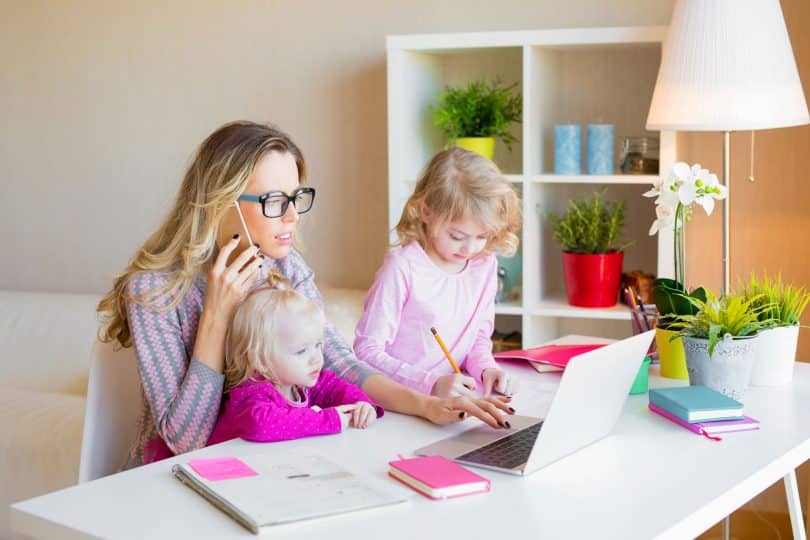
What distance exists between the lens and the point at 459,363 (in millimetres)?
2234

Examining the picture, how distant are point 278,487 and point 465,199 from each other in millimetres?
959

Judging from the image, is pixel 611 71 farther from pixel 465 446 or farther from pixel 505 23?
pixel 465 446

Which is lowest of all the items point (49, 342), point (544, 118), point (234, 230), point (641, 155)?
point (49, 342)

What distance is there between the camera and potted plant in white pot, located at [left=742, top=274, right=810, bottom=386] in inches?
76.4

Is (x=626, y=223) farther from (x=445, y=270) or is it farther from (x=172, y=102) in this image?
(x=172, y=102)

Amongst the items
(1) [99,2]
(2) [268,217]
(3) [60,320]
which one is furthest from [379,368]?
(1) [99,2]

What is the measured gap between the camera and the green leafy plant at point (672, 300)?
1.98 m

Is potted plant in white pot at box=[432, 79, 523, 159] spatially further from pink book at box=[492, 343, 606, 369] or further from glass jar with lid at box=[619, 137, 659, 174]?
pink book at box=[492, 343, 606, 369]

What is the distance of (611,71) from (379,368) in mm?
1501

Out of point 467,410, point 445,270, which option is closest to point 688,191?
point 445,270

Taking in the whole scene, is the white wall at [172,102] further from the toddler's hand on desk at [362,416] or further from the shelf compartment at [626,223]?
the toddler's hand on desk at [362,416]

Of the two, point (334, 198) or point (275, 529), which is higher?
point (334, 198)

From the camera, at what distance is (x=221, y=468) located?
1.44 meters

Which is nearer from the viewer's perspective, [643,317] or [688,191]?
[688,191]
